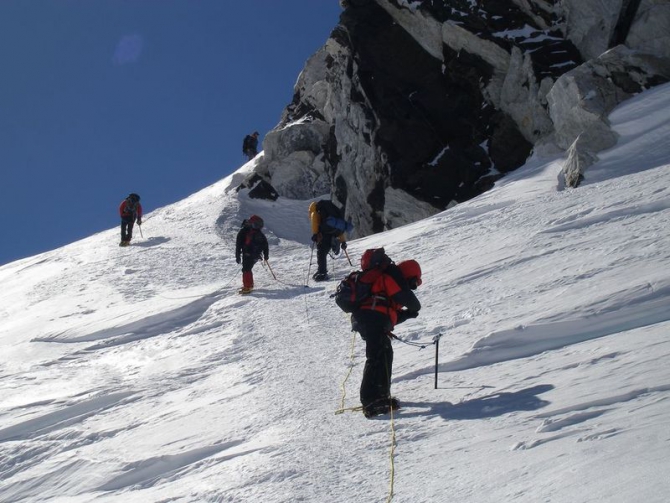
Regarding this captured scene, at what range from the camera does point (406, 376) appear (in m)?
7.42

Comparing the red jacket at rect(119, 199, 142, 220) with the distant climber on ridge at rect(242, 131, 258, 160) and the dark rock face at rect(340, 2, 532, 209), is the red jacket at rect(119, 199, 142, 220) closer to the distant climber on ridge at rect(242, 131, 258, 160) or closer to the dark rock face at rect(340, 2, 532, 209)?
the dark rock face at rect(340, 2, 532, 209)

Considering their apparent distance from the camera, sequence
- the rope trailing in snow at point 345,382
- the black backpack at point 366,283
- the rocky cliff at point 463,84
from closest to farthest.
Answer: the rope trailing in snow at point 345,382 → the black backpack at point 366,283 → the rocky cliff at point 463,84

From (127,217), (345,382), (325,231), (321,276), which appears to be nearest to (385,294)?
(345,382)

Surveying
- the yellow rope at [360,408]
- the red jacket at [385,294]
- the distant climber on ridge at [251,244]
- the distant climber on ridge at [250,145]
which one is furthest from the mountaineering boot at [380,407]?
the distant climber on ridge at [250,145]

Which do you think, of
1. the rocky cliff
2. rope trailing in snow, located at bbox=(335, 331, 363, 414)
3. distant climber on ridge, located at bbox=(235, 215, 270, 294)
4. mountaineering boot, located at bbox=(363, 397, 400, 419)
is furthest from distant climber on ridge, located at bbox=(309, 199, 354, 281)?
mountaineering boot, located at bbox=(363, 397, 400, 419)

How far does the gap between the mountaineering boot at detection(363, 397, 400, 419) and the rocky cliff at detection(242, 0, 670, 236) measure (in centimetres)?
1329

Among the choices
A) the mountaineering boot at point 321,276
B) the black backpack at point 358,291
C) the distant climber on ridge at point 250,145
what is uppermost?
the distant climber on ridge at point 250,145

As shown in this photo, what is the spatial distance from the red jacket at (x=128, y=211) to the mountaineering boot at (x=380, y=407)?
58.6 ft

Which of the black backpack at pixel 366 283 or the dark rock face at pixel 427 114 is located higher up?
the dark rock face at pixel 427 114

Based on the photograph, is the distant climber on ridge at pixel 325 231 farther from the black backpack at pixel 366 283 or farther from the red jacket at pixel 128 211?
the red jacket at pixel 128 211

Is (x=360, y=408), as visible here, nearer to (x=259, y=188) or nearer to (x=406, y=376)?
(x=406, y=376)

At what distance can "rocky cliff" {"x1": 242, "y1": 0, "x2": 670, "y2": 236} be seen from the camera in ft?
61.9

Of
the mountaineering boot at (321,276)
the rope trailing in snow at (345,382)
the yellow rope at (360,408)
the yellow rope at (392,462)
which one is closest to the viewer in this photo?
the yellow rope at (392,462)

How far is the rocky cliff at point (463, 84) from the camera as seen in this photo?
18.9 metres
